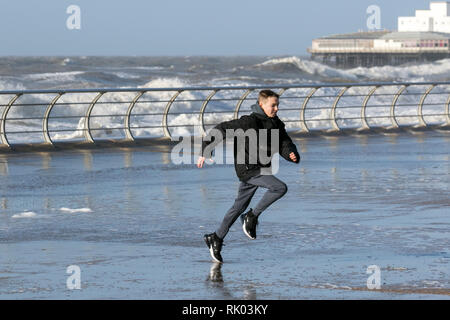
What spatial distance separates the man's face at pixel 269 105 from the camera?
9.20m

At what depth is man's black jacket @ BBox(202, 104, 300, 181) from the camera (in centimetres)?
916

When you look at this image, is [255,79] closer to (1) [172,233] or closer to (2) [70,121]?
(2) [70,121]

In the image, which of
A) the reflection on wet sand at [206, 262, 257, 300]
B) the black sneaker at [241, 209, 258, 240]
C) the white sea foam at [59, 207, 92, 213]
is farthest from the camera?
the white sea foam at [59, 207, 92, 213]

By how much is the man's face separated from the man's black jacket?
3 cm

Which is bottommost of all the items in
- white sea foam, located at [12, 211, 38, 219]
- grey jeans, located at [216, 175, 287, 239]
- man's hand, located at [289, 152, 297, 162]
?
white sea foam, located at [12, 211, 38, 219]

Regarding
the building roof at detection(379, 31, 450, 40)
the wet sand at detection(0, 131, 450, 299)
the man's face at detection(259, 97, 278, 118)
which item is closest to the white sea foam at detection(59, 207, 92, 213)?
the wet sand at detection(0, 131, 450, 299)

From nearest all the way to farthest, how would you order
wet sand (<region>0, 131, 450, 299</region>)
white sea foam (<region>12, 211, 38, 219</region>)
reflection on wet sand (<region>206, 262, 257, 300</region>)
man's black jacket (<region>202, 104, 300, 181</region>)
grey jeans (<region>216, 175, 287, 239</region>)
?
1. reflection on wet sand (<region>206, 262, 257, 300</region>)
2. wet sand (<region>0, 131, 450, 299</region>)
3. man's black jacket (<region>202, 104, 300, 181</region>)
4. grey jeans (<region>216, 175, 287, 239</region>)
5. white sea foam (<region>12, 211, 38, 219</region>)

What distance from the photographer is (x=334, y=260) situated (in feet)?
30.0

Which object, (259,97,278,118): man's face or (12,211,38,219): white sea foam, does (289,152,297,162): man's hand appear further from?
(12,211,38,219): white sea foam

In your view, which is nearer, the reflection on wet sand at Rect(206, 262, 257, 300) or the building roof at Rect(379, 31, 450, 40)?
the reflection on wet sand at Rect(206, 262, 257, 300)

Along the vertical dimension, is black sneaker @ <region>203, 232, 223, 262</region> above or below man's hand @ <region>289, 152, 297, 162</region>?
below

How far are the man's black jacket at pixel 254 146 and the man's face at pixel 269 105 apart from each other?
0.10ft

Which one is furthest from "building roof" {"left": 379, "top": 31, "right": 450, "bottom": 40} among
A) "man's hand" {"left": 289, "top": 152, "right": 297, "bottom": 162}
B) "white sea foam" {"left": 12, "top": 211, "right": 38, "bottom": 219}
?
"man's hand" {"left": 289, "top": 152, "right": 297, "bottom": 162}

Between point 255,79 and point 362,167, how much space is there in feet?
274
